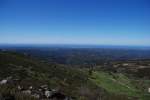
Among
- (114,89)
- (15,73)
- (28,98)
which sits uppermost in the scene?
(28,98)

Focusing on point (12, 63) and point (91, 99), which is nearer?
point (91, 99)

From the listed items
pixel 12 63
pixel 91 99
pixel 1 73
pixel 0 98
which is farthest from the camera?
pixel 12 63

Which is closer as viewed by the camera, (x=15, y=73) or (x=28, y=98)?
(x=28, y=98)

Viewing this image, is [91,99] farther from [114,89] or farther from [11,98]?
[114,89]

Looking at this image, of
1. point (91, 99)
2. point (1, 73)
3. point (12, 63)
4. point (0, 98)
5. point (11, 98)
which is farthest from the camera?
point (12, 63)

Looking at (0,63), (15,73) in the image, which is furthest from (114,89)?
(0,63)

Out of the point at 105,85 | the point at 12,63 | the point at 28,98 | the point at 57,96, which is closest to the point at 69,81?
the point at 105,85

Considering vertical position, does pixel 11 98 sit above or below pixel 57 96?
above

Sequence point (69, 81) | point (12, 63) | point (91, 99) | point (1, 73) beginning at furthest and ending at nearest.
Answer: point (12, 63)
point (69, 81)
point (1, 73)
point (91, 99)

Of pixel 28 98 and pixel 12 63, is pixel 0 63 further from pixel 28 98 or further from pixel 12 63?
pixel 28 98
